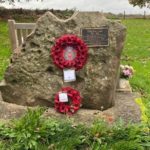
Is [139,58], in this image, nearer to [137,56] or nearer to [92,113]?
[137,56]

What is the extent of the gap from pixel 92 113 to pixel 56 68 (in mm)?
1007

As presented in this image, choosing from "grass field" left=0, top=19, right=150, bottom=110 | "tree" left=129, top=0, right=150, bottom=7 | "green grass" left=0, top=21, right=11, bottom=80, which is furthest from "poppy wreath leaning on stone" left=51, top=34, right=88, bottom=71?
"tree" left=129, top=0, right=150, bottom=7

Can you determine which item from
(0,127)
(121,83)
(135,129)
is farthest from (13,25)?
(135,129)

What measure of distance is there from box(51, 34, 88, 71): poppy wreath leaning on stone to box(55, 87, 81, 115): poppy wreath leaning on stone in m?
0.42

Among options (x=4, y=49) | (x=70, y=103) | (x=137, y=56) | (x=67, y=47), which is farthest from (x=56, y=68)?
(x=4, y=49)

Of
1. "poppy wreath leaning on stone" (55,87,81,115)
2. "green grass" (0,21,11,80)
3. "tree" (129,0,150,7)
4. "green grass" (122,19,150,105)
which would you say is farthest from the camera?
"tree" (129,0,150,7)

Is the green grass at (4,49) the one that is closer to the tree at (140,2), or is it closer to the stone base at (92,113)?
the stone base at (92,113)

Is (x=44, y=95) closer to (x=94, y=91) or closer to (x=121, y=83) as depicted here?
(x=94, y=91)

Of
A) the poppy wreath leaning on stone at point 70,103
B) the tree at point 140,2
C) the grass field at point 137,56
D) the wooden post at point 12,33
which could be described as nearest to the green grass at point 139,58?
the grass field at point 137,56

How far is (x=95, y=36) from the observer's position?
8102mm

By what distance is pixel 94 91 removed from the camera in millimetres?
8133

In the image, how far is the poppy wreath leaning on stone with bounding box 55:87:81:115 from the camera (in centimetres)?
798

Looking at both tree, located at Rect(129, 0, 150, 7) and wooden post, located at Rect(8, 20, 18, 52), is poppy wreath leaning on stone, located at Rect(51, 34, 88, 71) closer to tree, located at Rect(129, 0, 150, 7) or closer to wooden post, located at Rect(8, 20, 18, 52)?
wooden post, located at Rect(8, 20, 18, 52)

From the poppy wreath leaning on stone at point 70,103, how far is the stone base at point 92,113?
0.09 metres
